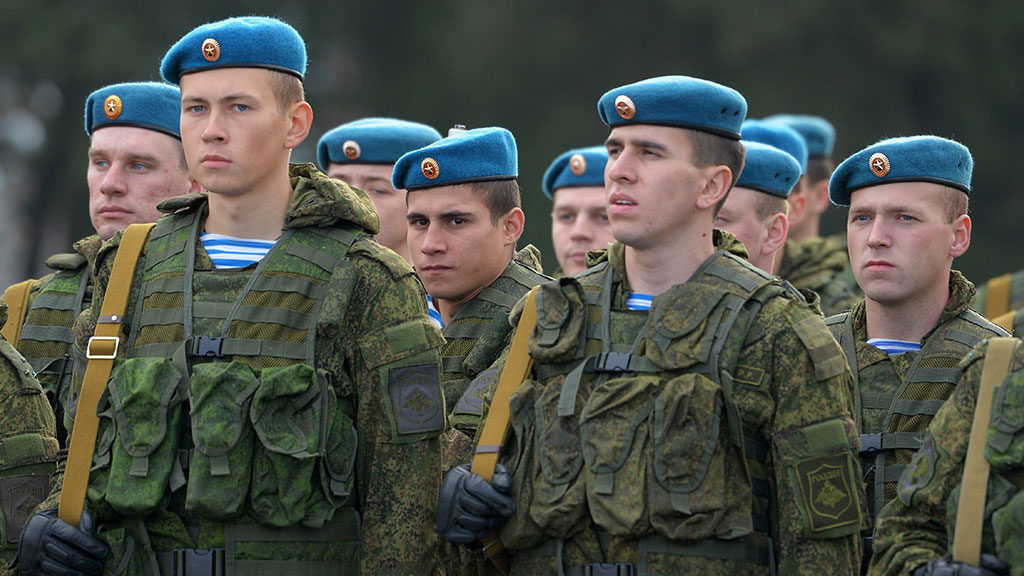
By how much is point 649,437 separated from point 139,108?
132 inches

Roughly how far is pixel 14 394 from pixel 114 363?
71 cm

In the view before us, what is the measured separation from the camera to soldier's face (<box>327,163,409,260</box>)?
308 inches

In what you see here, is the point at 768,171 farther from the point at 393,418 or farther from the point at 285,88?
the point at 393,418

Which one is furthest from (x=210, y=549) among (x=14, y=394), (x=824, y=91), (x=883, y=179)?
(x=824, y=91)

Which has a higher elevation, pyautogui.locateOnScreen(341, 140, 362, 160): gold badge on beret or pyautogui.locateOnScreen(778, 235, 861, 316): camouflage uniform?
pyautogui.locateOnScreen(341, 140, 362, 160): gold badge on beret

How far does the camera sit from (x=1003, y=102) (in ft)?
73.5

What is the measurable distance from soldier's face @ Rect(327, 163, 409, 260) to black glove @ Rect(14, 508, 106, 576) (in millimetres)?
3136

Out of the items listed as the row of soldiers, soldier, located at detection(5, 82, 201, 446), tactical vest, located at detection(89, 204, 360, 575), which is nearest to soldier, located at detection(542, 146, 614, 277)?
soldier, located at detection(5, 82, 201, 446)

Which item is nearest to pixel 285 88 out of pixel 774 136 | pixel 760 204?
pixel 760 204

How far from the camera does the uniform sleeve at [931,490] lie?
453 centimetres

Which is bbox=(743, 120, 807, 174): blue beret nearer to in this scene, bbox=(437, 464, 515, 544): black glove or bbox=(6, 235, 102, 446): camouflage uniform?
bbox=(6, 235, 102, 446): camouflage uniform

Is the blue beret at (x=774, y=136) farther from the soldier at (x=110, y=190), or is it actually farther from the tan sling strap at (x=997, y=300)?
the soldier at (x=110, y=190)

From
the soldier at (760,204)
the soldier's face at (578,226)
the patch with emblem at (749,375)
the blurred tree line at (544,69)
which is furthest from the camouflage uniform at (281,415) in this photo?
the blurred tree line at (544,69)

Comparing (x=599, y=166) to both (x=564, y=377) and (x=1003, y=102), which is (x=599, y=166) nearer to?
(x=564, y=377)
